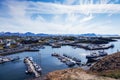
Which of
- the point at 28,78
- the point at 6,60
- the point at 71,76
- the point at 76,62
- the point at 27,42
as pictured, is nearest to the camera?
the point at 71,76

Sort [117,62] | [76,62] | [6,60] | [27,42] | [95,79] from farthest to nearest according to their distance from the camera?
[27,42]
[6,60]
[76,62]
[117,62]
[95,79]

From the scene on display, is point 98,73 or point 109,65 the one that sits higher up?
point 109,65

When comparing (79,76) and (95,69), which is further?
(95,69)

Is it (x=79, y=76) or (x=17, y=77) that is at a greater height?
(x=79, y=76)

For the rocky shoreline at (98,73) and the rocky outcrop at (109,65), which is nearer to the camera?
the rocky shoreline at (98,73)

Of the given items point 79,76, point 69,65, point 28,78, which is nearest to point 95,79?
point 79,76

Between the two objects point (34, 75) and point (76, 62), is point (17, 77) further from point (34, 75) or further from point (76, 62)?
point (76, 62)

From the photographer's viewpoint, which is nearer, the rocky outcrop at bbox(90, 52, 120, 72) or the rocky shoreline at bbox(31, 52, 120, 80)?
the rocky shoreline at bbox(31, 52, 120, 80)

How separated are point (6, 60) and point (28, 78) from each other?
19737 mm

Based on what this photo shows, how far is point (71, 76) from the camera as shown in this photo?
72.7 ft

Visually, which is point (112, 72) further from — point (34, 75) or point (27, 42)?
point (27, 42)

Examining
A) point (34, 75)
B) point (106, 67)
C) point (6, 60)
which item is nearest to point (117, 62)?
point (106, 67)

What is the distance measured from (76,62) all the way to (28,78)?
15.6 metres

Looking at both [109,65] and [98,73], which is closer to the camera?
[98,73]
